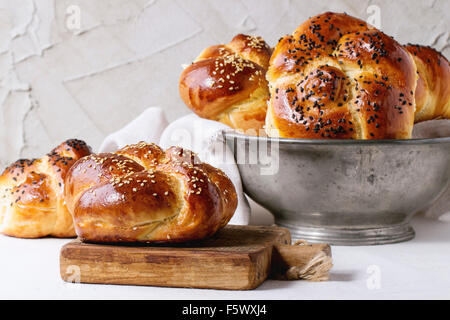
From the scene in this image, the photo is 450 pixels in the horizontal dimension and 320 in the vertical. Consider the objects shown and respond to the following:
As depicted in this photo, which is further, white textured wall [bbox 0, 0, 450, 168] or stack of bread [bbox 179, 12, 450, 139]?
white textured wall [bbox 0, 0, 450, 168]

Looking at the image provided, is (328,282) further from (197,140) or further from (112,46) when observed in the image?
(112,46)

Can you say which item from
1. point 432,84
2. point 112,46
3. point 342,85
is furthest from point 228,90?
point 112,46

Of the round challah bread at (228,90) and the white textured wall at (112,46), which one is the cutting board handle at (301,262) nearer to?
the round challah bread at (228,90)

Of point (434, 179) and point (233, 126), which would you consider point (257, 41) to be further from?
point (434, 179)

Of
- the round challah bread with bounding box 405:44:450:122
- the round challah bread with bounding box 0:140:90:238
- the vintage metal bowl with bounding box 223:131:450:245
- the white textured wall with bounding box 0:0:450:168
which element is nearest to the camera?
the vintage metal bowl with bounding box 223:131:450:245

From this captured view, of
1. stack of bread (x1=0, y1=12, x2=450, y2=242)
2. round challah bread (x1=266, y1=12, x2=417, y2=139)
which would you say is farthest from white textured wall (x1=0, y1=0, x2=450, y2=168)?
round challah bread (x1=266, y1=12, x2=417, y2=139)

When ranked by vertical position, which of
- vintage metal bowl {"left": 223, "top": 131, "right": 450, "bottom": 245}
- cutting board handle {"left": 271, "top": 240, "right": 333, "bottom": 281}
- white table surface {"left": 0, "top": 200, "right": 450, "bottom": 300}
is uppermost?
vintage metal bowl {"left": 223, "top": 131, "right": 450, "bottom": 245}

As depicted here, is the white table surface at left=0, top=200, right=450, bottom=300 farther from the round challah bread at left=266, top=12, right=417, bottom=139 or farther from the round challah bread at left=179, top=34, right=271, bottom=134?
the round challah bread at left=179, top=34, right=271, bottom=134
